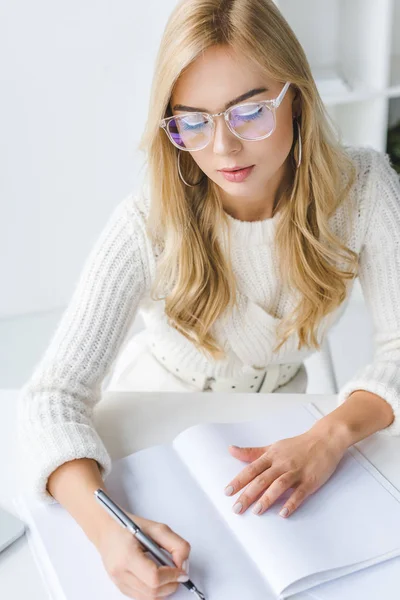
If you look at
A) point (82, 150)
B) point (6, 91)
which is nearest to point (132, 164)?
point (82, 150)

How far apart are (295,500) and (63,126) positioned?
6.35 ft

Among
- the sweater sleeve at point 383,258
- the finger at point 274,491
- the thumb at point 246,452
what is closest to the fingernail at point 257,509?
the finger at point 274,491

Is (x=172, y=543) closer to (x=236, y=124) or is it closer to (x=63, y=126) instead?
(x=236, y=124)

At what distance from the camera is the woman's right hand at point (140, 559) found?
37.6 inches

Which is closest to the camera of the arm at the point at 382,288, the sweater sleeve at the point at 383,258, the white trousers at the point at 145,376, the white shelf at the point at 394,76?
the arm at the point at 382,288

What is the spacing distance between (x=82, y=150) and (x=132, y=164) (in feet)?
0.59

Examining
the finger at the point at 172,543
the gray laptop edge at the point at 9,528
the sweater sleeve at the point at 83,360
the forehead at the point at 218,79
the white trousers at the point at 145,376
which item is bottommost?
the white trousers at the point at 145,376

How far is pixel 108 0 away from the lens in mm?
2562

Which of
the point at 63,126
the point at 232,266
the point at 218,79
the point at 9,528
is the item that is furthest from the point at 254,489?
the point at 63,126

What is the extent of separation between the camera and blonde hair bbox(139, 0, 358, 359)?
1236 millimetres

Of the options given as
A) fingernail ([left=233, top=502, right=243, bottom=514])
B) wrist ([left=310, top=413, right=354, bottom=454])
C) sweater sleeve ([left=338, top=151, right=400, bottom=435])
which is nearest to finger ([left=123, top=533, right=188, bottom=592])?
fingernail ([left=233, top=502, right=243, bottom=514])

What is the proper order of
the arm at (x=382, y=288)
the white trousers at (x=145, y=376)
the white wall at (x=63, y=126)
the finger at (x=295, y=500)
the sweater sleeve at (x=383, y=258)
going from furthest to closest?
the white wall at (x=63, y=126) → the white trousers at (x=145, y=376) → the sweater sleeve at (x=383, y=258) → the arm at (x=382, y=288) → the finger at (x=295, y=500)

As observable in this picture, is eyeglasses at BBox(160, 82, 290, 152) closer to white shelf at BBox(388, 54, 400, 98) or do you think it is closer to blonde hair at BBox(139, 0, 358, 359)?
blonde hair at BBox(139, 0, 358, 359)

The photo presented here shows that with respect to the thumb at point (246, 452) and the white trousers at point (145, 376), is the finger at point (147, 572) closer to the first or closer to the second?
the thumb at point (246, 452)
